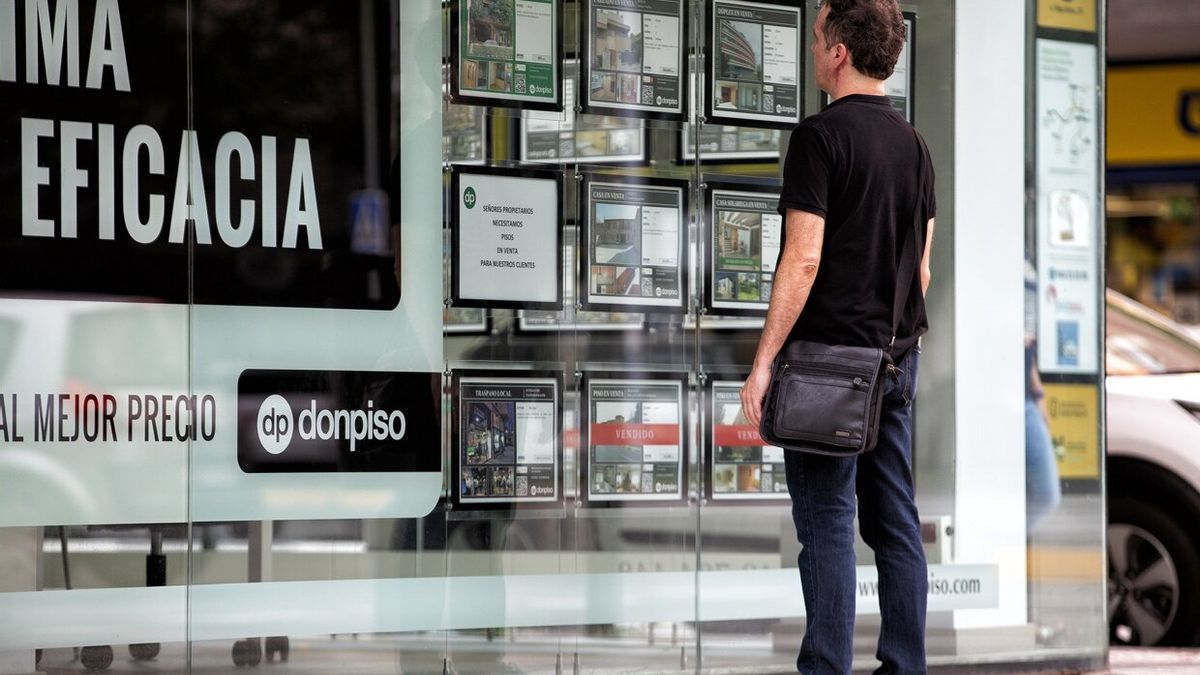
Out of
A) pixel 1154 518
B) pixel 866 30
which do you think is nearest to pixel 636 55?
pixel 866 30

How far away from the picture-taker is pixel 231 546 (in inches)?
162

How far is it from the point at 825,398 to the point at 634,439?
54.6 inches

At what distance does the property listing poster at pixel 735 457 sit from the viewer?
15.6 feet

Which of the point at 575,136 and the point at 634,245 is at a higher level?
the point at 575,136

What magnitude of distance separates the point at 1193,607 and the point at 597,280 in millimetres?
3181

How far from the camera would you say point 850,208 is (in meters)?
3.49

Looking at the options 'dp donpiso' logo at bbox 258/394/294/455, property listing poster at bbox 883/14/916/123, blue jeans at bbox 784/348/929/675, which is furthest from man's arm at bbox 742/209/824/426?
property listing poster at bbox 883/14/916/123

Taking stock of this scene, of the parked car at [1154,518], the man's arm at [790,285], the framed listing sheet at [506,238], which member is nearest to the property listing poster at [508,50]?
the framed listing sheet at [506,238]

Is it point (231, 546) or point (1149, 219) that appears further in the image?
point (1149, 219)

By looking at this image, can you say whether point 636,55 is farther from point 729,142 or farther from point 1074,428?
point 1074,428

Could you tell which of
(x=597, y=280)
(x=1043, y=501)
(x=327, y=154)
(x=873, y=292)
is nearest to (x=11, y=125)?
(x=327, y=154)

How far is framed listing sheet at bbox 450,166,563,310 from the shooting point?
439 cm

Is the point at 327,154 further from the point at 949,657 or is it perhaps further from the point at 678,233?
the point at 949,657

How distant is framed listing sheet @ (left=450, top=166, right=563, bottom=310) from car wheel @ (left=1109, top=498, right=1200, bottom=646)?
118 inches
